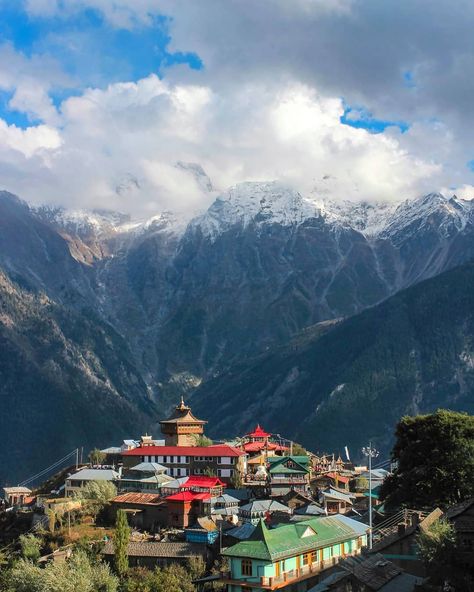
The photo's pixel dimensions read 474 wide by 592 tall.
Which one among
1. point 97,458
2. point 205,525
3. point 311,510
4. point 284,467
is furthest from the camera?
point 97,458

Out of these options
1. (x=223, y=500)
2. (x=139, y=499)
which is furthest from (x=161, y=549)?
(x=139, y=499)

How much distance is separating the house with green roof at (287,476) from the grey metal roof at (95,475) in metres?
19.8

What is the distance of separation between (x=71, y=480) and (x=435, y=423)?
5146cm

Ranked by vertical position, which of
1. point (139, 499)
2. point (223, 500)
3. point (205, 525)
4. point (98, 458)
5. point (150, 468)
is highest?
Answer: point (98, 458)

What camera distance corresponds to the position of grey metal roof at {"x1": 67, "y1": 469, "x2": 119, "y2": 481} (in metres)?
113

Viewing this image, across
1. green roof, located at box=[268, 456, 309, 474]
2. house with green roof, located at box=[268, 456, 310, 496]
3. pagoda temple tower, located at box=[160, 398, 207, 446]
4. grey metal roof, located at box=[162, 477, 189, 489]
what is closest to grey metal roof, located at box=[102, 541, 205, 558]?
grey metal roof, located at box=[162, 477, 189, 489]

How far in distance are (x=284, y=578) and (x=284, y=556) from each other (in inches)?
65.2

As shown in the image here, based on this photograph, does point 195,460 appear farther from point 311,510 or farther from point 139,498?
point 311,510

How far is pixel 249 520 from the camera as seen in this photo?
3506 inches

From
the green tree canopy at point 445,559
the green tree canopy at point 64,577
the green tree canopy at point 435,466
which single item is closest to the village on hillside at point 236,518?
the green tree canopy at point 445,559

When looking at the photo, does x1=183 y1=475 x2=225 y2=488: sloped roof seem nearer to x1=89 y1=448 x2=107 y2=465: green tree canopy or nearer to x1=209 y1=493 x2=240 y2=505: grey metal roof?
x1=209 y1=493 x2=240 y2=505: grey metal roof

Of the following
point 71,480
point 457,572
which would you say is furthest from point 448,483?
point 71,480

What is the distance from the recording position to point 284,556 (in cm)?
6906

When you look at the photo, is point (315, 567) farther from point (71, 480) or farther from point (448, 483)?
point (71, 480)
